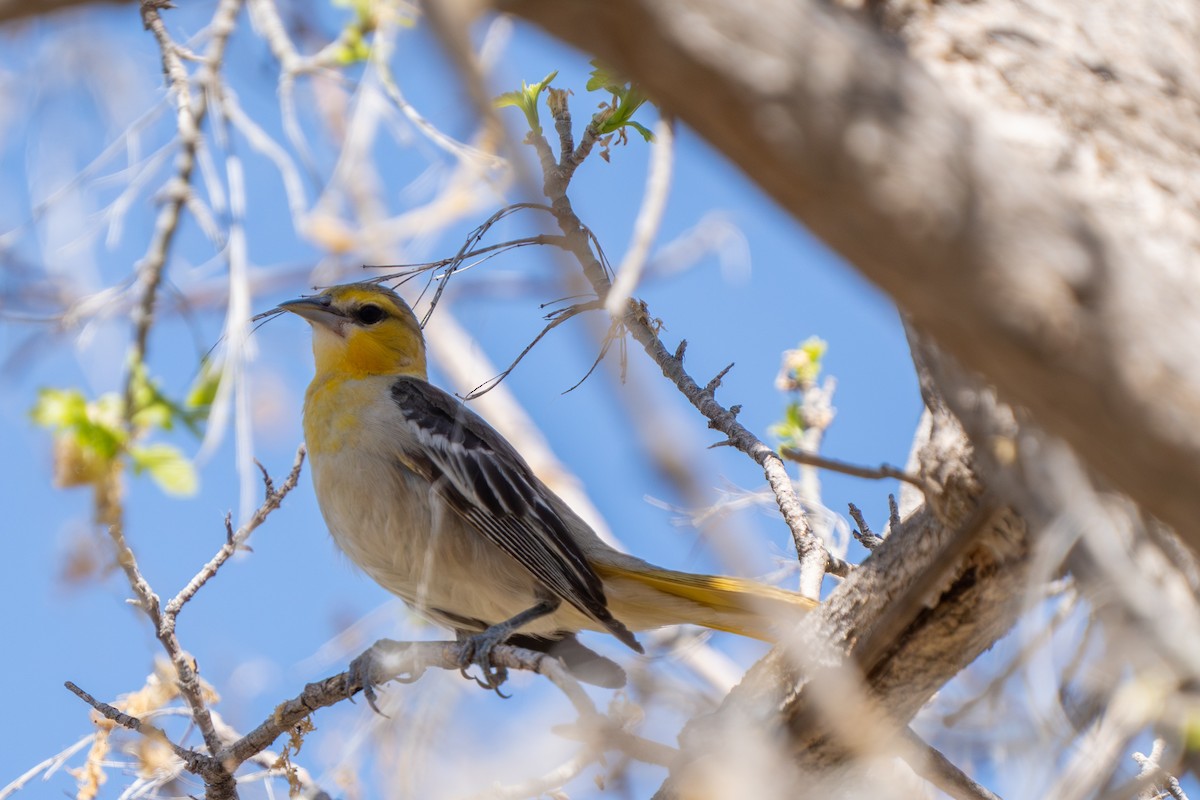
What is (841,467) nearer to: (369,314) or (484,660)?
(484,660)

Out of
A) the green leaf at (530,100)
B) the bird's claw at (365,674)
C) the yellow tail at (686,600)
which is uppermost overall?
the green leaf at (530,100)

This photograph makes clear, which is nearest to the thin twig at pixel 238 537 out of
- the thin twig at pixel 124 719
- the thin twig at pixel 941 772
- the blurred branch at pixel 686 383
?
the thin twig at pixel 124 719

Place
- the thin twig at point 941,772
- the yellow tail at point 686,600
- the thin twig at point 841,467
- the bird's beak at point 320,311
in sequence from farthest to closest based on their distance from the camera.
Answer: the bird's beak at point 320,311 < the yellow tail at point 686,600 < the thin twig at point 941,772 < the thin twig at point 841,467

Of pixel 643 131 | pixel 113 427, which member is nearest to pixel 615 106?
pixel 643 131

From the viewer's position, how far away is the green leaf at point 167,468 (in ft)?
11.5

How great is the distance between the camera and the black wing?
503cm

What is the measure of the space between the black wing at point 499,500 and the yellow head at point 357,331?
503mm

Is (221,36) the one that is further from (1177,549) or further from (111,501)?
(1177,549)

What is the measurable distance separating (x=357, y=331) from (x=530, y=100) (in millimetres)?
2691

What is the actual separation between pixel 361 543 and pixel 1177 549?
12.3 feet

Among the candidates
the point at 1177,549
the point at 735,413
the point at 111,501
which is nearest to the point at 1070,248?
the point at 1177,549

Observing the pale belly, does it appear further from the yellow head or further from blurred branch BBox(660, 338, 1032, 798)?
blurred branch BBox(660, 338, 1032, 798)

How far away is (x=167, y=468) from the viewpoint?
358cm

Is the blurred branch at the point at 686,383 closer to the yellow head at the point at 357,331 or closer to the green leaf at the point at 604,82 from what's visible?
the green leaf at the point at 604,82
